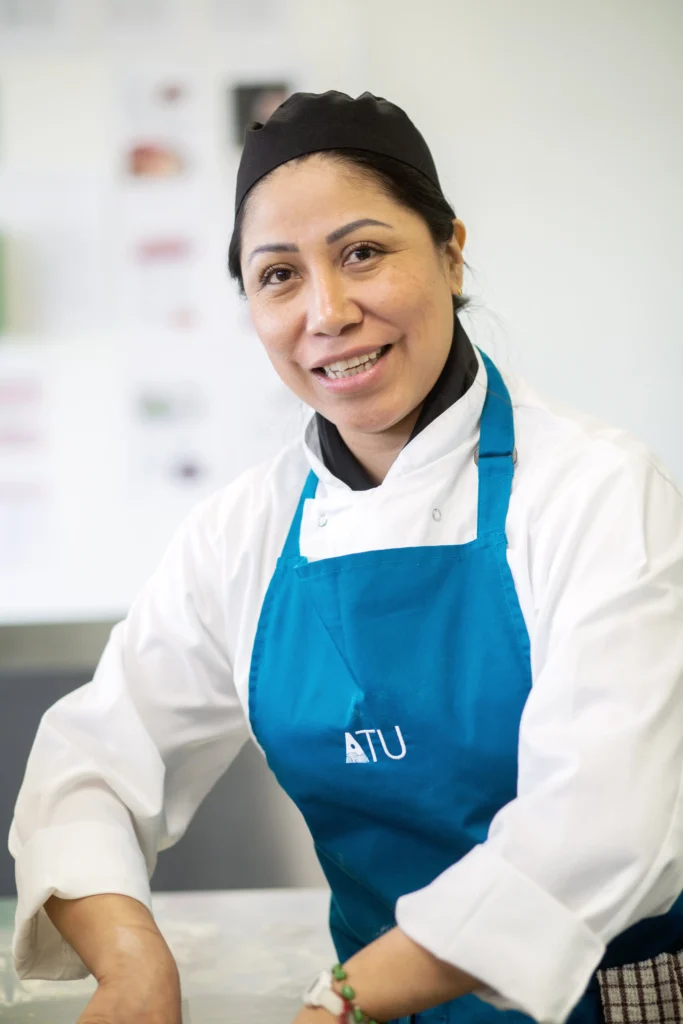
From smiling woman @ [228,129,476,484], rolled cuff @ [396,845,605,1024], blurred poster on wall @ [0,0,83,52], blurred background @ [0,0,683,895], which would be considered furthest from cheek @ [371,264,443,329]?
blurred poster on wall @ [0,0,83,52]

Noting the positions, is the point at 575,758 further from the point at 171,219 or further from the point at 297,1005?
the point at 171,219

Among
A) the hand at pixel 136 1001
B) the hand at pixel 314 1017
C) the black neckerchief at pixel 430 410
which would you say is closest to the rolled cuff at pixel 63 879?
the hand at pixel 136 1001

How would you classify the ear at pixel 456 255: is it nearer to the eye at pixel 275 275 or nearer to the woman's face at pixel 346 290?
the woman's face at pixel 346 290

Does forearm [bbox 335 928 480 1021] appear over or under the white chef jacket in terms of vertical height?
under

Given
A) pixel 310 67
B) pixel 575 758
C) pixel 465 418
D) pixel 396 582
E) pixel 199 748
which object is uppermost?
pixel 310 67

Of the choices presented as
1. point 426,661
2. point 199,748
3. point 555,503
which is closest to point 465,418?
point 555,503

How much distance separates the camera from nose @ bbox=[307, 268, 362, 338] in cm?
103

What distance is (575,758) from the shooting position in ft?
2.67

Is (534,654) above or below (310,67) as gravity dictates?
below

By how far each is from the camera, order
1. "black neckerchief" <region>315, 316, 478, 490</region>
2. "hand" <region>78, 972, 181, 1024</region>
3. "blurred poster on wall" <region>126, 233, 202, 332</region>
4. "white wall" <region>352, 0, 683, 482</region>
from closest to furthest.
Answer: "hand" <region>78, 972, 181, 1024</region> → "black neckerchief" <region>315, 316, 478, 490</region> → "white wall" <region>352, 0, 683, 482</region> → "blurred poster on wall" <region>126, 233, 202, 332</region>

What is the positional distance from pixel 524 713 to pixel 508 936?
0.62ft

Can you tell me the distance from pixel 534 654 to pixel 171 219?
135 centimetres

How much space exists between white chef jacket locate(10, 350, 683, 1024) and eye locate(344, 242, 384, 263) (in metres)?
0.19

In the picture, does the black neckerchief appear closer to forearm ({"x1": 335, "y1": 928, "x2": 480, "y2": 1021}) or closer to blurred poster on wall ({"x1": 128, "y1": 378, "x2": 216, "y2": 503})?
forearm ({"x1": 335, "y1": 928, "x2": 480, "y2": 1021})
